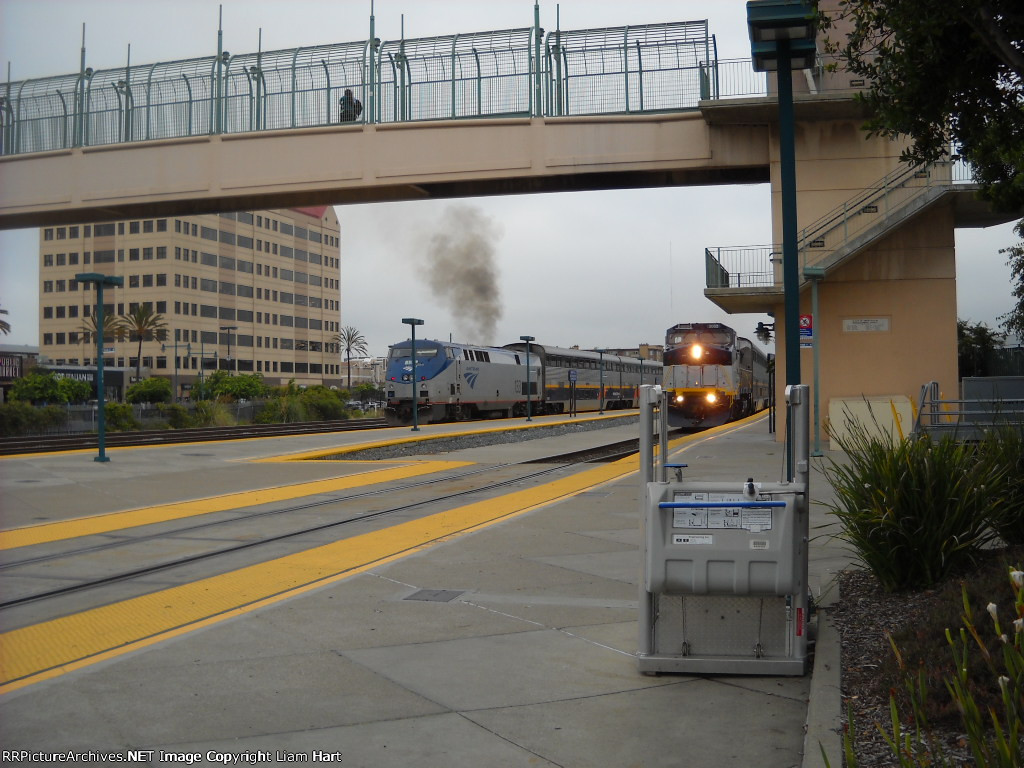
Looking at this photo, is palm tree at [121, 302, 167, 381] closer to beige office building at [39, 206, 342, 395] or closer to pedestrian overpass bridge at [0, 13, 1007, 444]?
beige office building at [39, 206, 342, 395]

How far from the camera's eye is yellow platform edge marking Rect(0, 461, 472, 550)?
1089cm

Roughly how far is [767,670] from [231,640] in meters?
3.43

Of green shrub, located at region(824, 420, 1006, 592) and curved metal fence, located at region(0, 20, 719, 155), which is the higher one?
curved metal fence, located at region(0, 20, 719, 155)

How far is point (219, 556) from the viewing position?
941 centimetres

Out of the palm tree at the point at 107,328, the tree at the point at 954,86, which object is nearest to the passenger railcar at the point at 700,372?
the tree at the point at 954,86

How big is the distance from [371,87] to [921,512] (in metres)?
20.3

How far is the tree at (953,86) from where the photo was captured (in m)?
7.17

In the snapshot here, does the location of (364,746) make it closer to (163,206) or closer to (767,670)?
(767,670)

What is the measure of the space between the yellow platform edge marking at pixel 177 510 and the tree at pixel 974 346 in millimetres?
20934

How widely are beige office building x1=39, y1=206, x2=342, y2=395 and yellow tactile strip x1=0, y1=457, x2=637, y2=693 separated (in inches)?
3112

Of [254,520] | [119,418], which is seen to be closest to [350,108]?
[254,520]

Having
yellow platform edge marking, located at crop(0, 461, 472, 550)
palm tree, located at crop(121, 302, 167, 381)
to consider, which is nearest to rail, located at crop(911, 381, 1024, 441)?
yellow platform edge marking, located at crop(0, 461, 472, 550)

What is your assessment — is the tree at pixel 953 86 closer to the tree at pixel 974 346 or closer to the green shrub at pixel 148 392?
the tree at pixel 974 346

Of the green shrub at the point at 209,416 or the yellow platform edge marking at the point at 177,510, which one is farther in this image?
the green shrub at the point at 209,416
